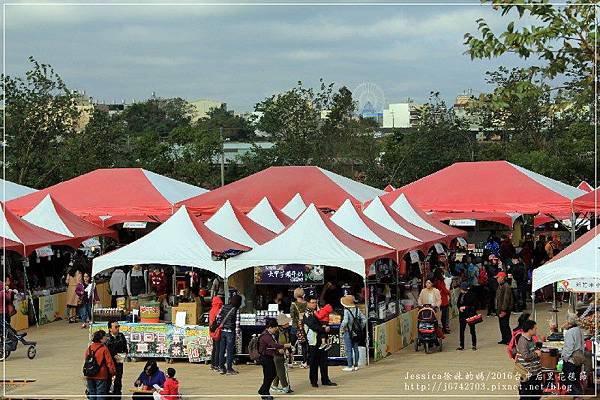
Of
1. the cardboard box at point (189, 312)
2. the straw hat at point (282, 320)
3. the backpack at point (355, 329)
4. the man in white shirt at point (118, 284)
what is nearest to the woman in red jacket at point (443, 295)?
the backpack at point (355, 329)

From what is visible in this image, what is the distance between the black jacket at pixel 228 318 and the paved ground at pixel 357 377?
811 millimetres

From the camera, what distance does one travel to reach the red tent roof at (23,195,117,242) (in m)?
27.5

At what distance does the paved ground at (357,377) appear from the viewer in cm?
1567

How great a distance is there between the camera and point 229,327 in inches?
682

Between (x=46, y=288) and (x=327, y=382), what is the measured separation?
12.1m

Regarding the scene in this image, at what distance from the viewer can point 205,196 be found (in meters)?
32.4

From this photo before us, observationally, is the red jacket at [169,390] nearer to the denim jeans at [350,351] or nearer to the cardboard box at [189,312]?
the denim jeans at [350,351]

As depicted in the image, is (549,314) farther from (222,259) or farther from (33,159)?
(33,159)

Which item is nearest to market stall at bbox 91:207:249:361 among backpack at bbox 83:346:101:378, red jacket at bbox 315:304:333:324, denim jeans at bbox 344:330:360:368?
red jacket at bbox 315:304:333:324

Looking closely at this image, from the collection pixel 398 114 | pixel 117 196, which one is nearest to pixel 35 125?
pixel 117 196

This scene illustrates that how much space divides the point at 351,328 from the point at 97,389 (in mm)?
4737

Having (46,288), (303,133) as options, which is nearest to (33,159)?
(303,133)

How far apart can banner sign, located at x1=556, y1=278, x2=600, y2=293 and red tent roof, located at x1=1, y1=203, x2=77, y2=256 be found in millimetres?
13355

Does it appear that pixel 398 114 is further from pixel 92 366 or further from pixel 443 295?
pixel 92 366
